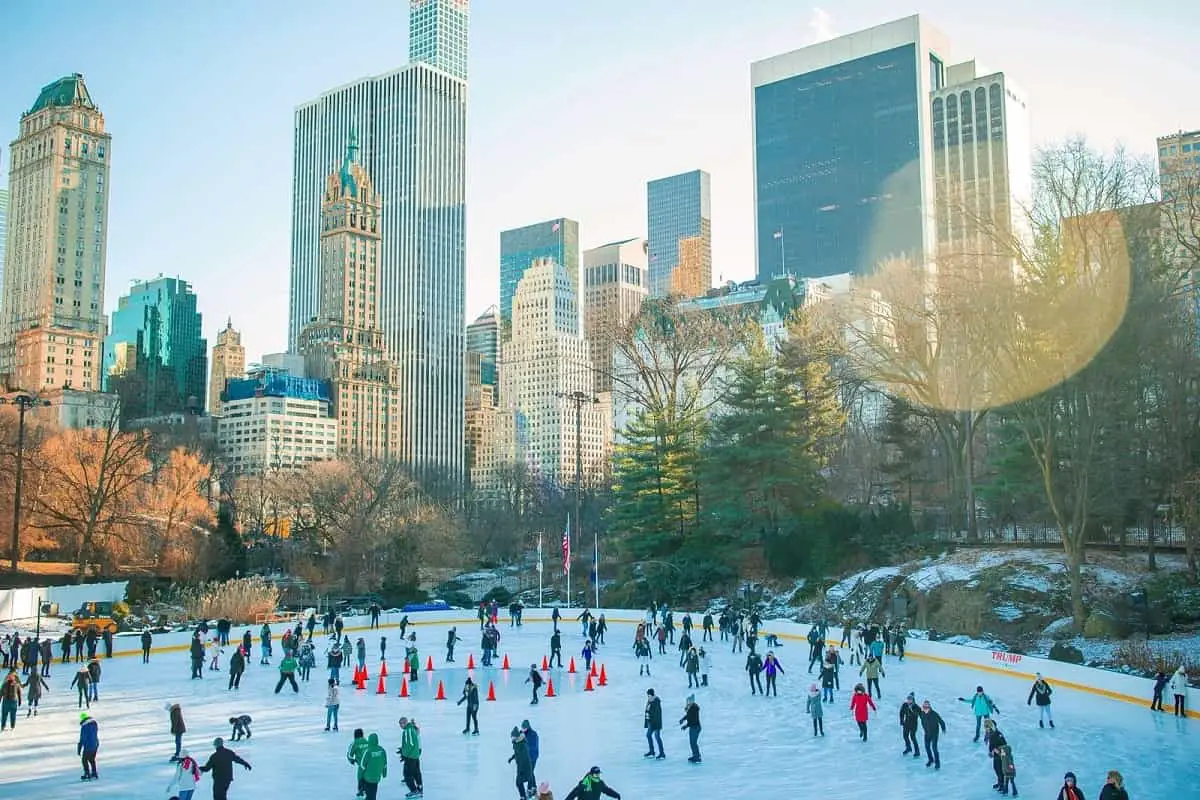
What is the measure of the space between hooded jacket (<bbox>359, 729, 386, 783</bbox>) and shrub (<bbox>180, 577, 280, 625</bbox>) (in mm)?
30235

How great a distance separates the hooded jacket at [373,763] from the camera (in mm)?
14969

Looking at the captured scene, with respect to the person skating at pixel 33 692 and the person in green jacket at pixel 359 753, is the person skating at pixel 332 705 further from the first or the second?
the person skating at pixel 33 692

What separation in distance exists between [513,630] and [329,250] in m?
168

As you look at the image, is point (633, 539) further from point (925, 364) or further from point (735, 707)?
point (735, 707)

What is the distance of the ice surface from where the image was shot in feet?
55.2

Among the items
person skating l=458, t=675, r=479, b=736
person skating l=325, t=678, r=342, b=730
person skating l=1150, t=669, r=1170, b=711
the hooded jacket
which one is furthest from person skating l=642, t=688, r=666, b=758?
person skating l=1150, t=669, r=1170, b=711

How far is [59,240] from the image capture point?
618 ft

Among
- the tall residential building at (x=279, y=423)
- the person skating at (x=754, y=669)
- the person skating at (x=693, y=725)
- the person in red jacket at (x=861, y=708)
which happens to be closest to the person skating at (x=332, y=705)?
the person skating at (x=693, y=725)

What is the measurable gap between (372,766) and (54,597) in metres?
35.4

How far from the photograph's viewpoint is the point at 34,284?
19012 cm

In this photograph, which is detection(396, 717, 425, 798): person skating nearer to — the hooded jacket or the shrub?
the hooded jacket

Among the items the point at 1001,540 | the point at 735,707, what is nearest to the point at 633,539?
the point at 1001,540

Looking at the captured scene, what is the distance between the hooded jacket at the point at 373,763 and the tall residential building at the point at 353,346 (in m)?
170

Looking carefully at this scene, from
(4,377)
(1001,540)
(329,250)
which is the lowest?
(1001,540)
